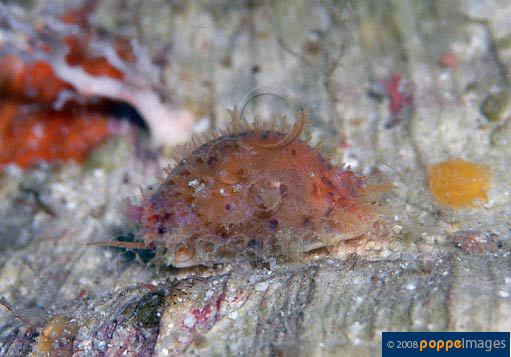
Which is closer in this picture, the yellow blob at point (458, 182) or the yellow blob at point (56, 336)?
the yellow blob at point (56, 336)

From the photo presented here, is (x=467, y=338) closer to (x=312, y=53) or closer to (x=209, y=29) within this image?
(x=312, y=53)

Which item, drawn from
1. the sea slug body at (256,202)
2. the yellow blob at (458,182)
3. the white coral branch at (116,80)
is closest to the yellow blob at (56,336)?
the sea slug body at (256,202)

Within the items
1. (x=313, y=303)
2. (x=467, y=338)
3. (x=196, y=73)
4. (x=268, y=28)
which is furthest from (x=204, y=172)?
(x=268, y=28)

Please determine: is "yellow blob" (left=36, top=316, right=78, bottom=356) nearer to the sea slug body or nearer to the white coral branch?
the sea slug body

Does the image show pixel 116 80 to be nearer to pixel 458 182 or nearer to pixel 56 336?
pixel 56 336

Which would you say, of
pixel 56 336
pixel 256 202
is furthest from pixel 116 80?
pixel 56 336

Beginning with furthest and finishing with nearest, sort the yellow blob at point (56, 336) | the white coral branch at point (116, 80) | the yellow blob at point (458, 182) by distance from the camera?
the white coral branch at point (116, 80)
the yellow blob at point (458, 182)
the yellow blob at point (56, 336)

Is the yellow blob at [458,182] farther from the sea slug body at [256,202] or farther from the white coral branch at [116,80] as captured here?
the white coral branch at [116,80]

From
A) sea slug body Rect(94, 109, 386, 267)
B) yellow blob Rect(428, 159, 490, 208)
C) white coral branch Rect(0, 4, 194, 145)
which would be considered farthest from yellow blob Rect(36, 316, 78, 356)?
yellow blob Rect(428, 159, 490, 208)
